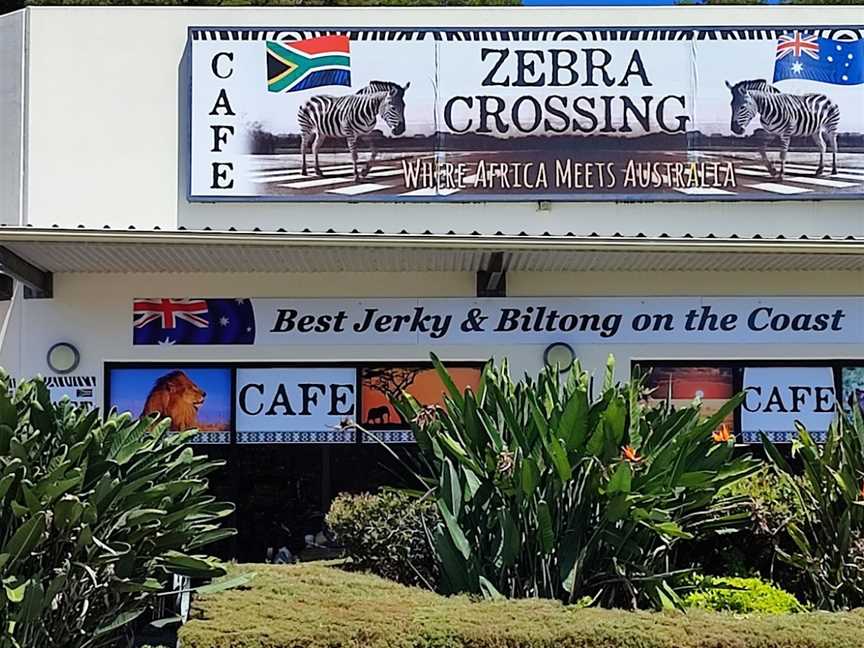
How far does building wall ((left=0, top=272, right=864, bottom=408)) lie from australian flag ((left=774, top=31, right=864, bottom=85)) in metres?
2.11

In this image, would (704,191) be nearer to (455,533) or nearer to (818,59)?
(818,59)

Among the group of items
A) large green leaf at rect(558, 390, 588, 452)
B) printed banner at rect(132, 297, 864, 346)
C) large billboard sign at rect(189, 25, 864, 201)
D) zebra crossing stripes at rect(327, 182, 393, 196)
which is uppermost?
large billboard sign at rect(189, 25, 864, 201)

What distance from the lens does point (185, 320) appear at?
11.4 meters

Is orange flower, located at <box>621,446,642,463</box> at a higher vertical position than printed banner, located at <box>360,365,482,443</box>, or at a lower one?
lower

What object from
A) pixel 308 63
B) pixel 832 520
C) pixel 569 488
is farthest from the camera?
pixel 308 63

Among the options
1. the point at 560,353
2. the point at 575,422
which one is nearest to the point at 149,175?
the point at 560,353

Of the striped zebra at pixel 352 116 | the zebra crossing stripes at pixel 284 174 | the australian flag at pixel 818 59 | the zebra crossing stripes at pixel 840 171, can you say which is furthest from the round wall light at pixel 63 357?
the australian flag at pixel 818 59

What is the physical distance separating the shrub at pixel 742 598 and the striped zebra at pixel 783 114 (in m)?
6.15

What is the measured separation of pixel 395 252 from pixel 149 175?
300 centimetres

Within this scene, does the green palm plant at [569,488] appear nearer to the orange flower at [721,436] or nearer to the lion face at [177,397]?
the orange flower at [721,436]

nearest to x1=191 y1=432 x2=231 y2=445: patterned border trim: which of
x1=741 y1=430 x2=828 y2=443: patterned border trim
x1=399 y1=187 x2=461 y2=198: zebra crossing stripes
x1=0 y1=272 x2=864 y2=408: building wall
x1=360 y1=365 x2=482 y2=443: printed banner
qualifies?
x1=0 y1=272 x2=864 y2=408: building wall

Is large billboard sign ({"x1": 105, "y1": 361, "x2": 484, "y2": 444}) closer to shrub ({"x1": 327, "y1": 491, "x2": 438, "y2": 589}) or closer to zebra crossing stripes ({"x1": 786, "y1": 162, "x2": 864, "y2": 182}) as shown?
shrub ({"x1": 327, "y1": 491, "x2": 438, "y2": 589})

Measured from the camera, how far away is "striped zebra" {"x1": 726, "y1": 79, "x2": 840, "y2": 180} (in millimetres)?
11812

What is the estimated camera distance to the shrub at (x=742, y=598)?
660cm
